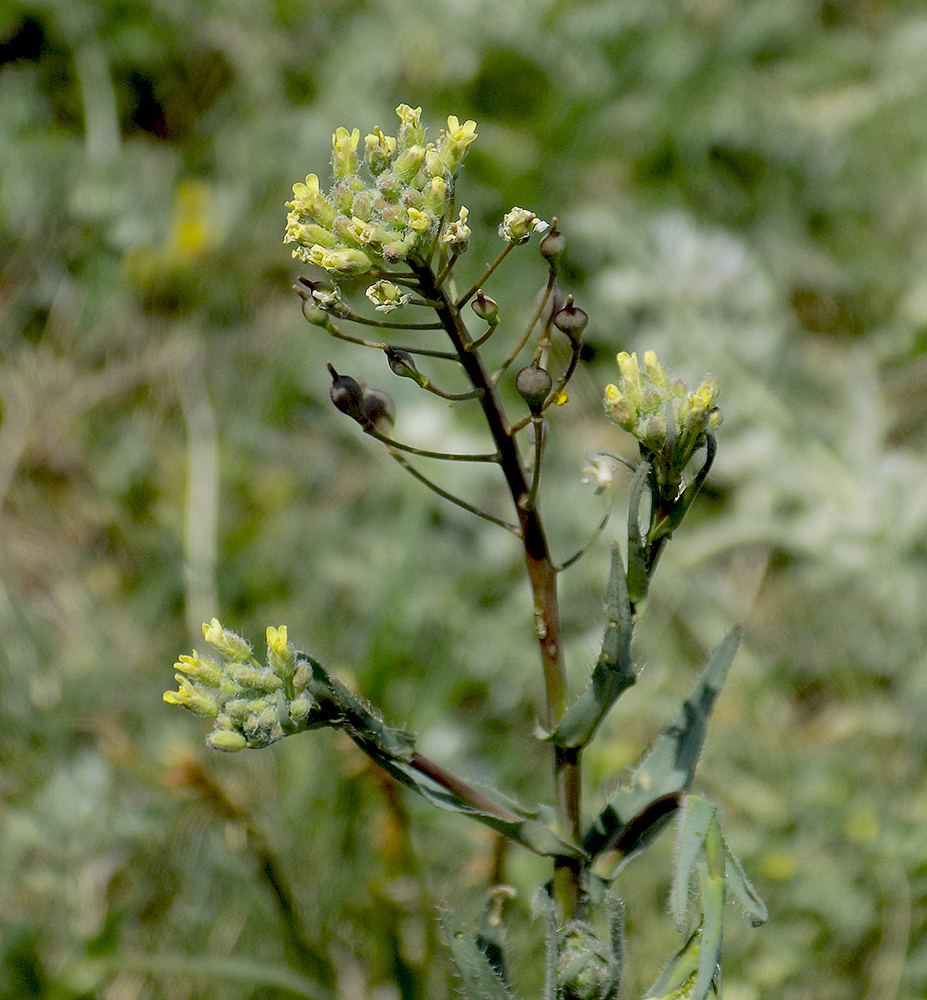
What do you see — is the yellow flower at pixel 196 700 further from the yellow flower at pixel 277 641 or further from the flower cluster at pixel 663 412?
the flower cluster at pixel 663 412

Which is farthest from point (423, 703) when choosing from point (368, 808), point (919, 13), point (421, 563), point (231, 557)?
point (919, 13)

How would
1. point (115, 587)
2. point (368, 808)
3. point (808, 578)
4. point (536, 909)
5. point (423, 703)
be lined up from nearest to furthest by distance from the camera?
1. point (536, 909)
2. point (368, 808)
3. point (423, 703)
4. point (808, 578)
5. point (115, 587)

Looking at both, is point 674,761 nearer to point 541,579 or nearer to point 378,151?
point 541,579

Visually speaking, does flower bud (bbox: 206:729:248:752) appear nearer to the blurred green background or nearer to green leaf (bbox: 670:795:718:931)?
green leaf (bbox: 670:795:718:931)

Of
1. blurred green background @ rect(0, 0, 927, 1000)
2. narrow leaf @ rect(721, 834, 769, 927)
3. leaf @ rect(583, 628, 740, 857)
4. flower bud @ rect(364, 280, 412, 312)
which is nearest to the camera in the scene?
flower bud @ rect(364, 280, 412, 312)

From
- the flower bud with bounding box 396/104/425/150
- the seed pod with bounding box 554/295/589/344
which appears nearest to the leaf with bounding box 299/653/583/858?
the seed pod with bounding box 554/295/589/344

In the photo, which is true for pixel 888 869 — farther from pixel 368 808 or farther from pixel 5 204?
pixel 5 204

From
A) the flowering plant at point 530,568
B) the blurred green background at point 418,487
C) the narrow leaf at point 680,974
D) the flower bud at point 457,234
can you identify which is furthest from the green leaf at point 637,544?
the blurred green background at point 418,487

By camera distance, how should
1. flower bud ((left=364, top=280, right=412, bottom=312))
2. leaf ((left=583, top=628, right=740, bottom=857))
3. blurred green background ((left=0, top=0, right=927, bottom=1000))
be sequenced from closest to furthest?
flower bud ((left=364, top=280, right=412, bottom=312)), leaf ((left=583, top=628, right=740, bottom=857)), blurred green background ((left=0, top=0, right=927, bottom=1000))
